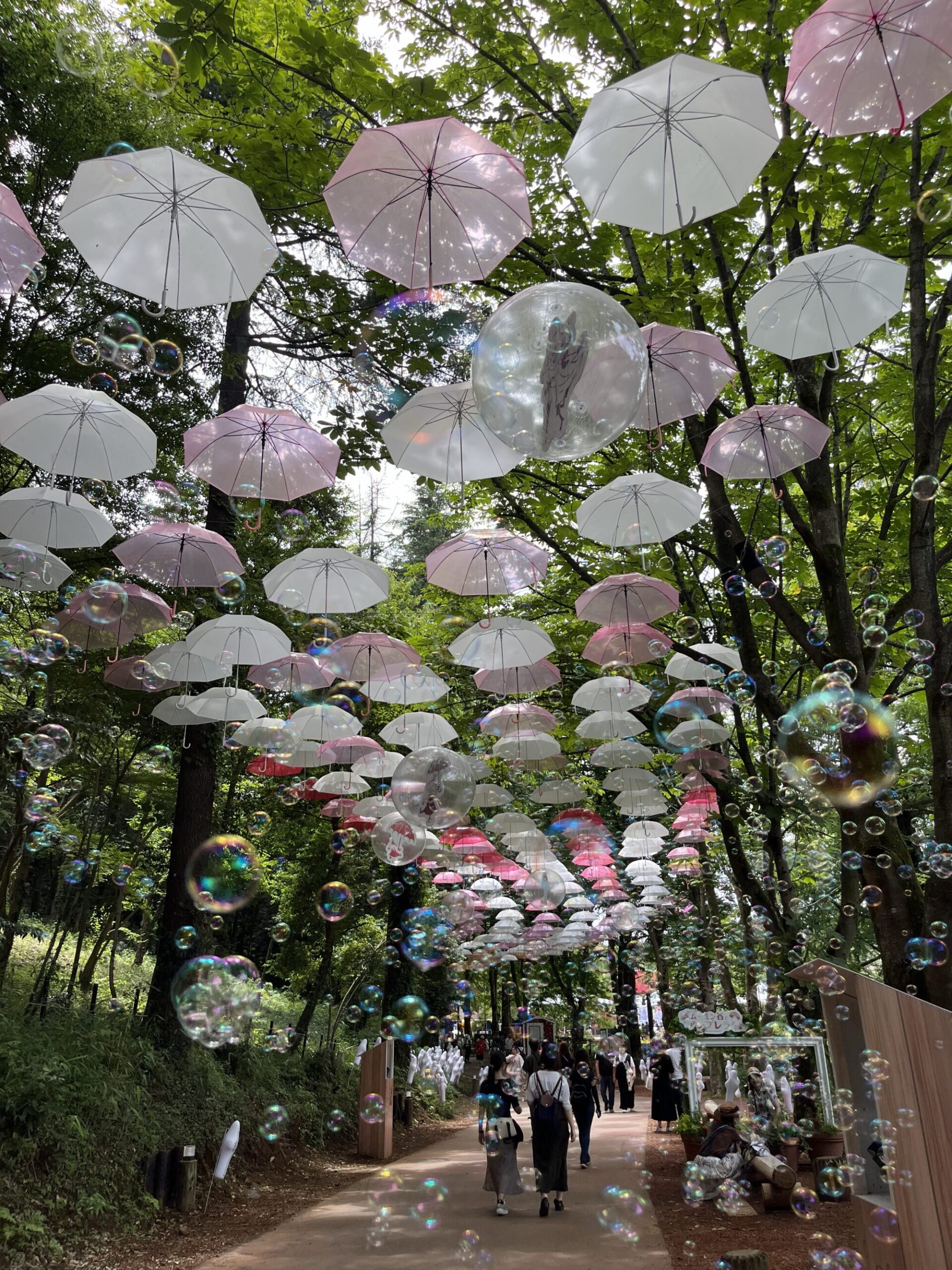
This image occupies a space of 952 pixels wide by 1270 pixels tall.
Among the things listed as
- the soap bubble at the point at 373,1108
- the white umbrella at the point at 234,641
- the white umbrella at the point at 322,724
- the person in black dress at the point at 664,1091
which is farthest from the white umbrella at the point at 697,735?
the person in black dress at the point at 664,1091

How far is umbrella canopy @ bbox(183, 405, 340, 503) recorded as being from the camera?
809cm

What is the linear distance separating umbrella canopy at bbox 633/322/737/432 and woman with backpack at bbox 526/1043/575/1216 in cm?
771

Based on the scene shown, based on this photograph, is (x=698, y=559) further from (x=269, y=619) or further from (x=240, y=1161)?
(x=240, y=1161)

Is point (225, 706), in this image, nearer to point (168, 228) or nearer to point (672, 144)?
point (168, 228)

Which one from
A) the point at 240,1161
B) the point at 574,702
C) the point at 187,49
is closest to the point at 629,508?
the point at 574,702

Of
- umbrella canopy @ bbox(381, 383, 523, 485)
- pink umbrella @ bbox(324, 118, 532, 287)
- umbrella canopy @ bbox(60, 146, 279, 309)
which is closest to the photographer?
pink umbrella @ bbox(324, 118, 532, 287)

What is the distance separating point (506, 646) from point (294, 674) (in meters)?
2.59

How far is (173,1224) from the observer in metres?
9.37

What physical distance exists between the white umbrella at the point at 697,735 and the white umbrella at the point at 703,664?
0.67m

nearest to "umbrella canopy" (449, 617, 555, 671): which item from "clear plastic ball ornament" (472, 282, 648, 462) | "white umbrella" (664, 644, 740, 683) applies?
"white umbrella" (664, 644, 740, 683)

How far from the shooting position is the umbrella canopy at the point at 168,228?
5.75m

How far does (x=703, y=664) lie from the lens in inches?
389

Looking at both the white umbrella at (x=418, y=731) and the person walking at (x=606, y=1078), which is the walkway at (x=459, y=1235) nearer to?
the white umbrella at (x=418, y=731)

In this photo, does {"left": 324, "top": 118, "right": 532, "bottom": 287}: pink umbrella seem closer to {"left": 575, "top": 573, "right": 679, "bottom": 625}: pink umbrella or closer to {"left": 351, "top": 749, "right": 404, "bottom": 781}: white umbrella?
{"left": 575, "top": 573, "right": 679, "bottom": 625}: pink umbrella
